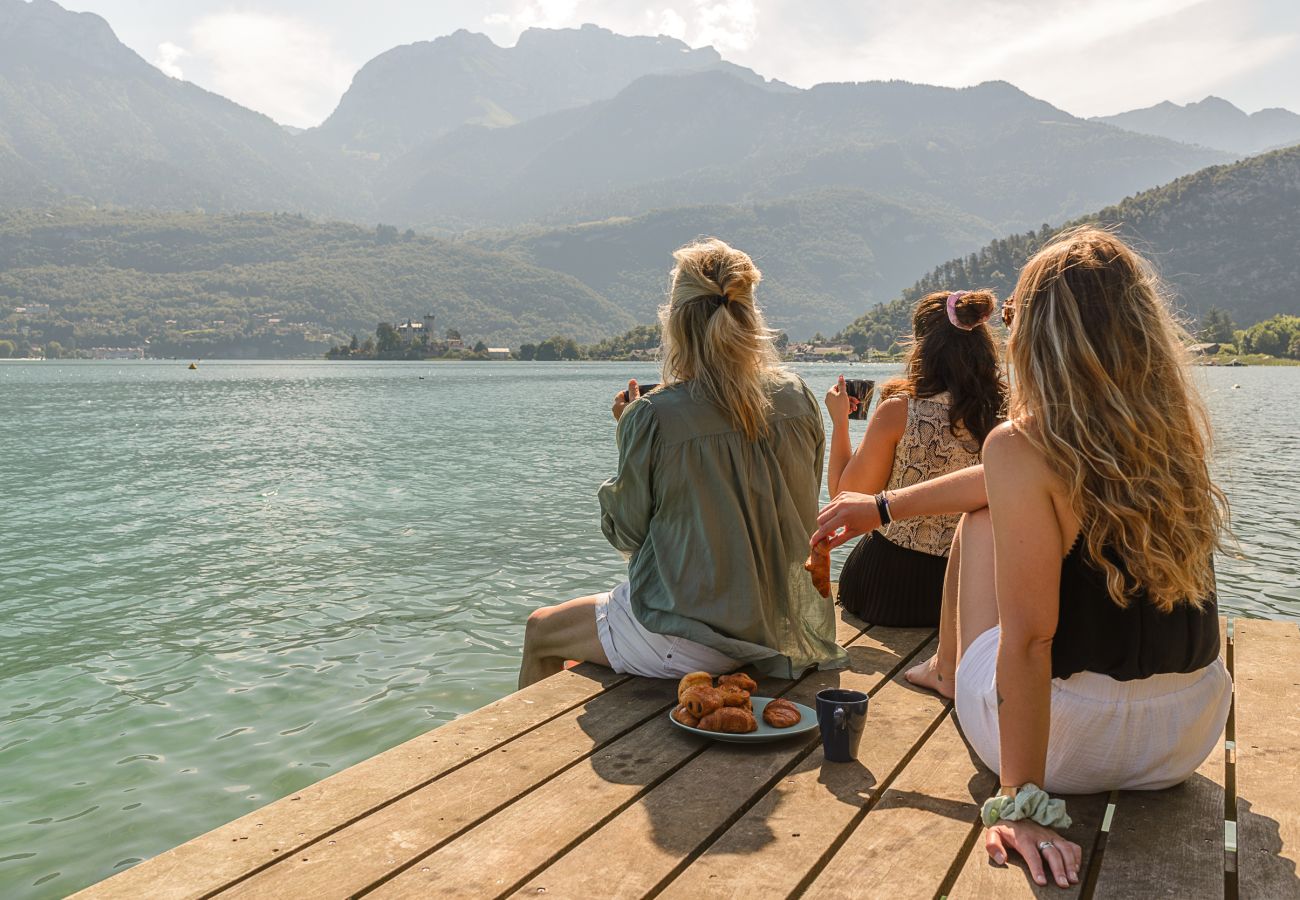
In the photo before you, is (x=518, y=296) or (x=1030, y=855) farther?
(x=518, y=296)

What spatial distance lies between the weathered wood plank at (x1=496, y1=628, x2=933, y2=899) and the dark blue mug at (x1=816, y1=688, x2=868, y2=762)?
0.14 metres

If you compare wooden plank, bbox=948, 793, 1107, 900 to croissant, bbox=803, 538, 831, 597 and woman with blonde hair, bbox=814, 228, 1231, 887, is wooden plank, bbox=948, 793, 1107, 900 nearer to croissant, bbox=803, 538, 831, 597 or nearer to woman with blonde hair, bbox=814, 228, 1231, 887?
woman with blonde hair, bbox=814, 228, 1231, 887

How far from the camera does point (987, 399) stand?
471 cm

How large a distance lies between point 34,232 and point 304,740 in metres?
214

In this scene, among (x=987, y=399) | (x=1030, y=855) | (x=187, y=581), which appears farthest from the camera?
(x=187, y=581)

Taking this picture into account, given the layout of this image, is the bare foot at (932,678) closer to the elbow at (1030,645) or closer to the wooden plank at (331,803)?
the wooden plank at (331,803)

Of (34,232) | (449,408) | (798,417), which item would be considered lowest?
(449,408)

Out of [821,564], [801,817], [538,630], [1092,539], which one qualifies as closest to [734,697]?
[821,564]

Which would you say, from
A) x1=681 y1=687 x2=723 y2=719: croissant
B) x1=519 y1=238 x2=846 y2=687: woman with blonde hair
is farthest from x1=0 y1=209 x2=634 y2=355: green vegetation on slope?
x1=681 y1=687 x2=723 y2=719: croissant

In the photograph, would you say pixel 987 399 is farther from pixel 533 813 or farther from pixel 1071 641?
pixel 533 813

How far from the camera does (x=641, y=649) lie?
4.03 meters

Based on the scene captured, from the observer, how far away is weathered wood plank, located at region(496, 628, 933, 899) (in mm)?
2471

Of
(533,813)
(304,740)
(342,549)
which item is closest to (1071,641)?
(533,813)

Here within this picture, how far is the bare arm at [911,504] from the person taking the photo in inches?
125
